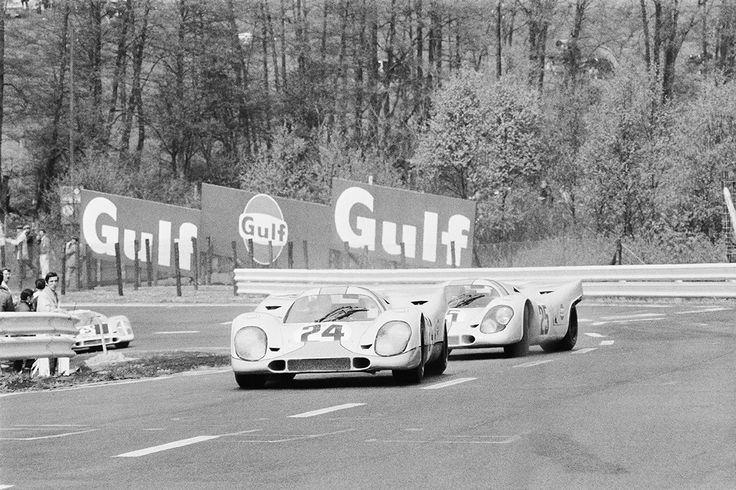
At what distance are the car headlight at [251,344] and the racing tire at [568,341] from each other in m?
5.64

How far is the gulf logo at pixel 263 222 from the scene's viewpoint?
42.7 meters

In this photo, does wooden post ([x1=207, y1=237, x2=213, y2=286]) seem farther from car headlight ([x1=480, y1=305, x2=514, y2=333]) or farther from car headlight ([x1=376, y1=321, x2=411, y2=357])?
car headlight ([x1=376, y1=321, x2=411, y2=357])

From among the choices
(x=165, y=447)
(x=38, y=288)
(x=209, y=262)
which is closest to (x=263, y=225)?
(x=209, y=262)

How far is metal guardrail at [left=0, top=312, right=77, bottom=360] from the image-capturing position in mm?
16062

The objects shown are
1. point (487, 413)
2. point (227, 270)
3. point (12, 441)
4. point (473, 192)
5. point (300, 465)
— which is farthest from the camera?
point (473, 192)

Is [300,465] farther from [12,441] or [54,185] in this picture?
[54,185]

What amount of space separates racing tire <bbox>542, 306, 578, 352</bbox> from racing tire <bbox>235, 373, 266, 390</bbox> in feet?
18.0

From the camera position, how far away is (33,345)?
1634cm

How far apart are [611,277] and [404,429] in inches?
938

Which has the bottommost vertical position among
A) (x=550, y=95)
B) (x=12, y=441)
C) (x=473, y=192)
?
(x=12, y=441)

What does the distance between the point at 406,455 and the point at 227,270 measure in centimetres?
3748

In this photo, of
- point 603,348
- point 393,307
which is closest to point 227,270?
point 603,348

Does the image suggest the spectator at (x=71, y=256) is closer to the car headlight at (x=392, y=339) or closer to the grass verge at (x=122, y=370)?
the grass verge at (x=122, y=370)

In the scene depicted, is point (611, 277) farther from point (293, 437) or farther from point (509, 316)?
point (293, 437)
